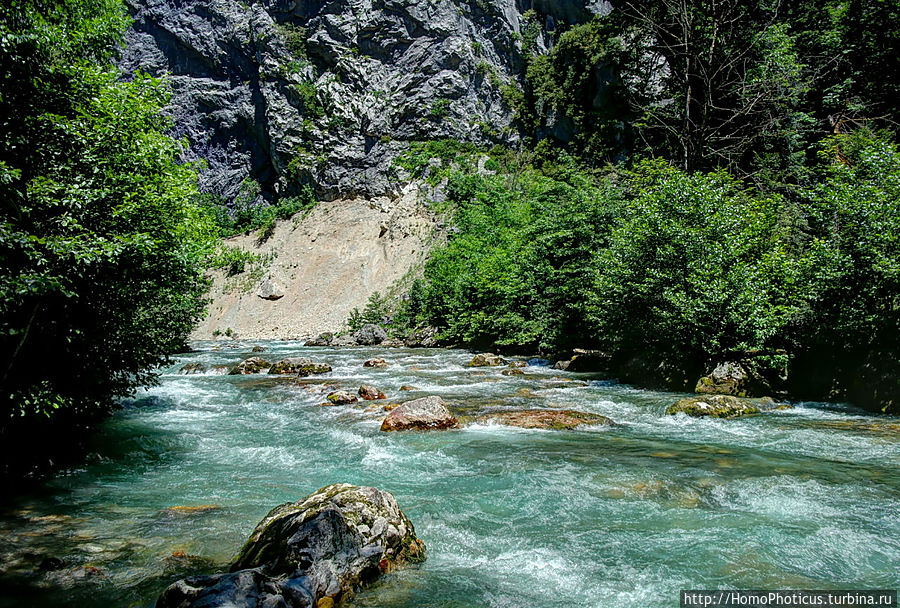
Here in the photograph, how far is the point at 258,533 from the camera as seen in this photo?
4699mm

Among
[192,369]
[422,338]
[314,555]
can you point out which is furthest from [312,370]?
[314,555]

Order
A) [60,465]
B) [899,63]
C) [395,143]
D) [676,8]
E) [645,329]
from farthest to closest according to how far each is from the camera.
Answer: [395,143], [899,63], [676,8], [645,329], [60,465]

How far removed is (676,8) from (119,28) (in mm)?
19837

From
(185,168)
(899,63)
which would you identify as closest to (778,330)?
(185,168)

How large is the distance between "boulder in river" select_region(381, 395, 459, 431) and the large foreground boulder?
5.20 metres

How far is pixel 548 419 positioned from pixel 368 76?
196 feet

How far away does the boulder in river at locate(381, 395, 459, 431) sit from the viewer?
10469 millimetres

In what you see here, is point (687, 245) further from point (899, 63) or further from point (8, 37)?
point (899, 63)

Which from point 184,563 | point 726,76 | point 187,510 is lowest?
point 187,510

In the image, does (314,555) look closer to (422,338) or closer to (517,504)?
(517,504)

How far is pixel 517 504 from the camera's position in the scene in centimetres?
638

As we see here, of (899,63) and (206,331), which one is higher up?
(899,63)

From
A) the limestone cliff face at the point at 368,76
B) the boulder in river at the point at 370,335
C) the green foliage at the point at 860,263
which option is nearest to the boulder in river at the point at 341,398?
the green foliage at the point at 860,263

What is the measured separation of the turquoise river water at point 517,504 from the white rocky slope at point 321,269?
37.6 metres
